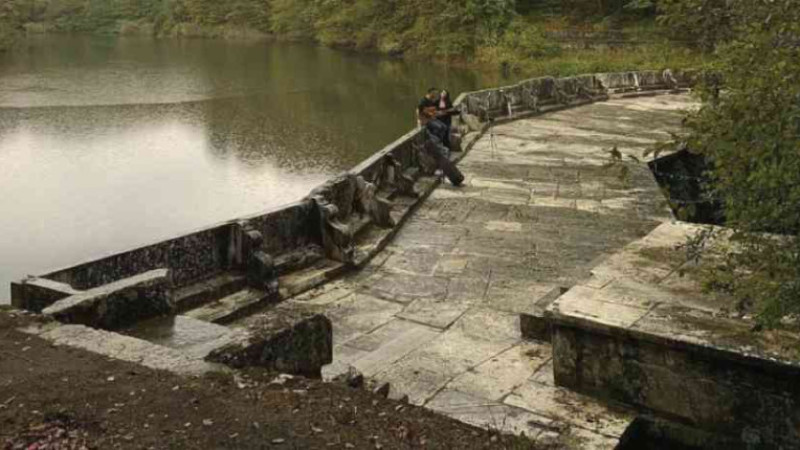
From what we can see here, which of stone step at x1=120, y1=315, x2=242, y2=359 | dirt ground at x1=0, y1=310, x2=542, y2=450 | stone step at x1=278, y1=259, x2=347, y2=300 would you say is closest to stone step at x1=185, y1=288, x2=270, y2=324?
stone step at x1=278, y1=259, x2=347, y2=300

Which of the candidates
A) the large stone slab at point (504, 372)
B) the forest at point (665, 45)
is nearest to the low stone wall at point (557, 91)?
the forest at point (665, 45)

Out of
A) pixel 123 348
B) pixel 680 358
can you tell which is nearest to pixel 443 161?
pixel 680 358

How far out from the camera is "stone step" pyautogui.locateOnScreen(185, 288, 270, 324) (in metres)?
7.05

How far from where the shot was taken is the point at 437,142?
12.9m

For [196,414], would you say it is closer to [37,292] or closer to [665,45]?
[37,292]

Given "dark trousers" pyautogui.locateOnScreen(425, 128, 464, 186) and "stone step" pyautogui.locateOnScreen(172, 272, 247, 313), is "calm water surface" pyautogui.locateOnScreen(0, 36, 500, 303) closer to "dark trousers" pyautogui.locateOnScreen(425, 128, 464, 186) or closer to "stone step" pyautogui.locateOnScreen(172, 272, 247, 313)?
"dark trousers" pyautogui.locateOnScreen(425, 128, 464, 186)

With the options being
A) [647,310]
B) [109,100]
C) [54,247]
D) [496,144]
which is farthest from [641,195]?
[109,100]

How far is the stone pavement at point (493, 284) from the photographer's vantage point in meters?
5.82

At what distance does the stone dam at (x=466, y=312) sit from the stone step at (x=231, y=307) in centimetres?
2

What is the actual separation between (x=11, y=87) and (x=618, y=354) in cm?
3545

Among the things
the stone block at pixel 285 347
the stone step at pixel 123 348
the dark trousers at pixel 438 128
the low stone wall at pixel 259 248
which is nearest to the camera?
the stone step at pixel 123 348

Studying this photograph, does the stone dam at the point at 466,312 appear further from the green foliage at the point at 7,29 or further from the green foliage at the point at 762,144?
the green foliage at the point at 7,29

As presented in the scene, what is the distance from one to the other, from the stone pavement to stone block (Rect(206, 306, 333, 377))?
726mm

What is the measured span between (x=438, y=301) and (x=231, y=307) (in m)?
1.94
